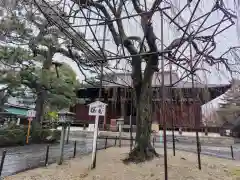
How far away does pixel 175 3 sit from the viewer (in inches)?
110

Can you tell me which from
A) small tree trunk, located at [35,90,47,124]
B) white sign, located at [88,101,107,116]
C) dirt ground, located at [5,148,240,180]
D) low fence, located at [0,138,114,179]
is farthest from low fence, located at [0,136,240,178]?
small tree trunk, located at [35,90,47,124]

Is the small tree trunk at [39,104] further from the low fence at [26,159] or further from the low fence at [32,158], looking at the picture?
the low fence at [26,159]

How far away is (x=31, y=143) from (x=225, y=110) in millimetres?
17385

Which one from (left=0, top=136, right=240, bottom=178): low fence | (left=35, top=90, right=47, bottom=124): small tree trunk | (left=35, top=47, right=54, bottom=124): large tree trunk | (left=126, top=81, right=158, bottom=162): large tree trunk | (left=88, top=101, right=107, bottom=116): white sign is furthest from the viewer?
Result: (left=35, top=90, right=47, bottom=124): small tree trunk

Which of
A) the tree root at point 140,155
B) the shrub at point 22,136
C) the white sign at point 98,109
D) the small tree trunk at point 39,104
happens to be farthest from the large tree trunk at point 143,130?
the small tree trunk at point 39,104

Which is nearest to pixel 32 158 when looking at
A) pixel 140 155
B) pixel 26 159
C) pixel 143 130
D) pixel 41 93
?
pixel 26 159

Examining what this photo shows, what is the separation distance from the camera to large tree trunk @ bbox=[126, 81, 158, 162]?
489cm

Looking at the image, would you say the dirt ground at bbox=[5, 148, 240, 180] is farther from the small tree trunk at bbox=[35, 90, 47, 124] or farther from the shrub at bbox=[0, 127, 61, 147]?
the small tree trunk at bbox=[35, 90, 47, 124]

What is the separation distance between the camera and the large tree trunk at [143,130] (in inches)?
193

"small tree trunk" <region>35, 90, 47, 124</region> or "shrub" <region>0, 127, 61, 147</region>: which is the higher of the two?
"small tree trunk" <region>35, 90, 47, 124</region>

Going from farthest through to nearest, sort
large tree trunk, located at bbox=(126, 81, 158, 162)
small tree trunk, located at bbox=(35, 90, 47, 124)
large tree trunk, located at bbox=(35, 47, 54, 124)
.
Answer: small tree trunk, located at bbox=(35, 90, 47, 124) → large tree trunk, located at bbox=(35, 47, 54, 124) → large tree trunk, located at bbox=(126, 81, 158, 162)

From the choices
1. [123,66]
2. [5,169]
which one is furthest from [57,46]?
[5,169]

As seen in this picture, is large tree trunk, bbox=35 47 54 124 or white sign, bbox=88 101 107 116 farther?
large tree trunk, bbox=35 47 54 124

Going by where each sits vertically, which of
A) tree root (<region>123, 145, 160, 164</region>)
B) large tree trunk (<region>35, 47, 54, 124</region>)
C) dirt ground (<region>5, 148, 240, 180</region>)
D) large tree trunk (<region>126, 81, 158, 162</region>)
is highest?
large tree trunk (<region>35, 47, 54, 124</region>)
